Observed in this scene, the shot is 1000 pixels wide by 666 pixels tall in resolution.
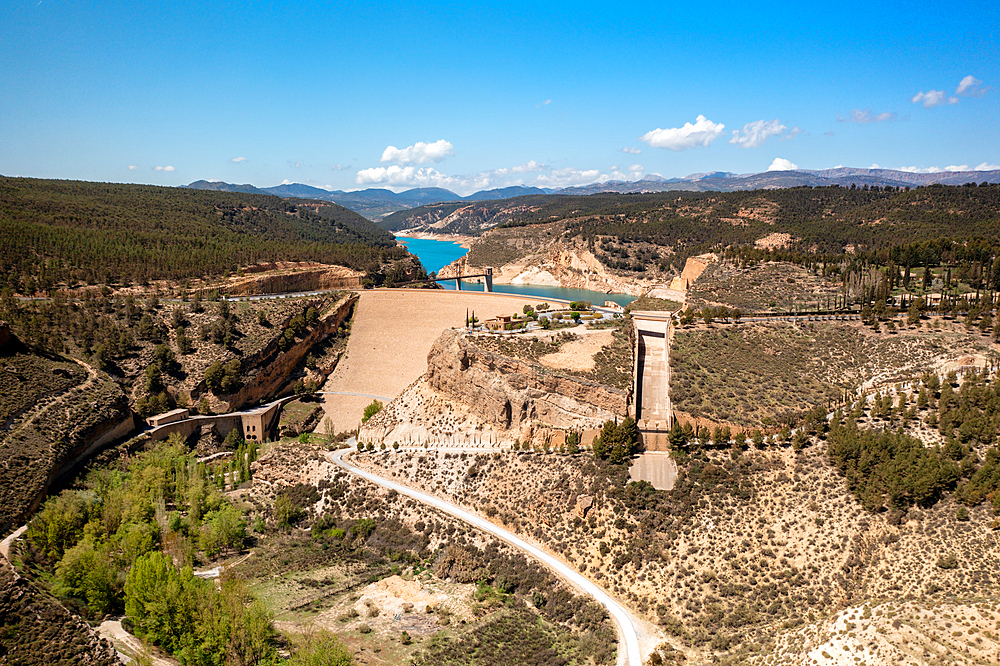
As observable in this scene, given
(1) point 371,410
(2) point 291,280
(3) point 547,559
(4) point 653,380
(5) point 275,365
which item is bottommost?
(3) point 547,559

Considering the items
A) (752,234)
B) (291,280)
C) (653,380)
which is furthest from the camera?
(752,234)

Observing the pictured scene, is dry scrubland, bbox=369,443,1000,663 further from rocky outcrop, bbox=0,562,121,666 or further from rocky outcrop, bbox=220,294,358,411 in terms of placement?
rocky outcrop, bbox=220,294,358,411

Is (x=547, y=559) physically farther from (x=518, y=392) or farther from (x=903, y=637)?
(x=903, y=637)

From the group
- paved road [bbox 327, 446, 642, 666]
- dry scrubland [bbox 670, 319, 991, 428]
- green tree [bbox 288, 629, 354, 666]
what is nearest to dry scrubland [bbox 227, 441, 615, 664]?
paved road [bbox 327, 446, 642, 666]

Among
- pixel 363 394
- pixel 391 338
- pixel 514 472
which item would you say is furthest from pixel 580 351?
pixel 391 338

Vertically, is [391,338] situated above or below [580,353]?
below

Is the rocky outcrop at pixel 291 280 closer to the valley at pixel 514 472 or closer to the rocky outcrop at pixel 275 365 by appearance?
the valley at pixel 514 472
